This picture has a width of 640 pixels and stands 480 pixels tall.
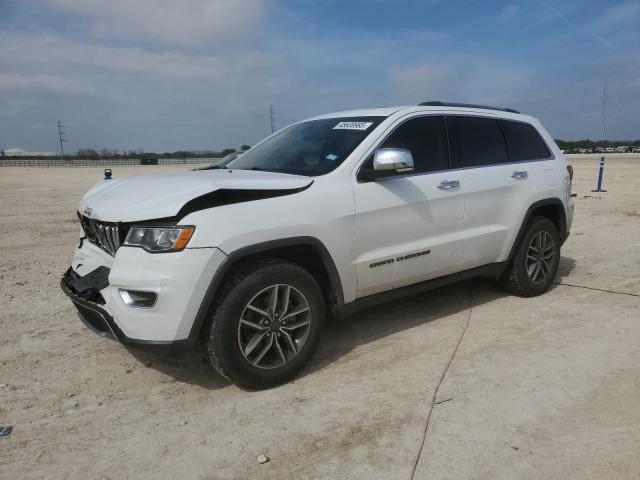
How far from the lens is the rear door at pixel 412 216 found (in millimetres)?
3695

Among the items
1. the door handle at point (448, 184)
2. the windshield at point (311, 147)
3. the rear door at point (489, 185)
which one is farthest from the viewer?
the rear door at point (489, 185)

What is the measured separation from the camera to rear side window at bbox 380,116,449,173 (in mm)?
4039

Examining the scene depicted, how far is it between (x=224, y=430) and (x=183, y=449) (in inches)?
10.1

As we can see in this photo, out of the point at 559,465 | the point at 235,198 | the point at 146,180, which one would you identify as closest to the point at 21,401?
the point at 146,180

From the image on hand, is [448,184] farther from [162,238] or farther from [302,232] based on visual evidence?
[162,238]

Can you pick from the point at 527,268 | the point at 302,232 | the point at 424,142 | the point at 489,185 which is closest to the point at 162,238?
the point at 302,232

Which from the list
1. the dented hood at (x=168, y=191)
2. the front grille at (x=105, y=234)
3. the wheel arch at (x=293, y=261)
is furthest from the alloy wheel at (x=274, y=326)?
the front grille at (x=105, y=234)

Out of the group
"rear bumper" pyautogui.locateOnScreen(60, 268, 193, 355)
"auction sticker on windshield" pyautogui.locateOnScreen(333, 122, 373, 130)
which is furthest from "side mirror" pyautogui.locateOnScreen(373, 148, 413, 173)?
"rear bumper" pyautogui.locateOnScreen(60, 268, 193, 355)

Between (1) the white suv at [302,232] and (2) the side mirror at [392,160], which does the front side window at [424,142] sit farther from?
(2) the side mirror at [392,160]

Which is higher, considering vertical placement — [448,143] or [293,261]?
[448,143]

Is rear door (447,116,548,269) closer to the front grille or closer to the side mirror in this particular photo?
the side mirror

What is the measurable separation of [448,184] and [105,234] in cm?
266

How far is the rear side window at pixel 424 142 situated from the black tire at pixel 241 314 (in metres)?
1.35

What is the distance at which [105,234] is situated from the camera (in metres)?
3.28
